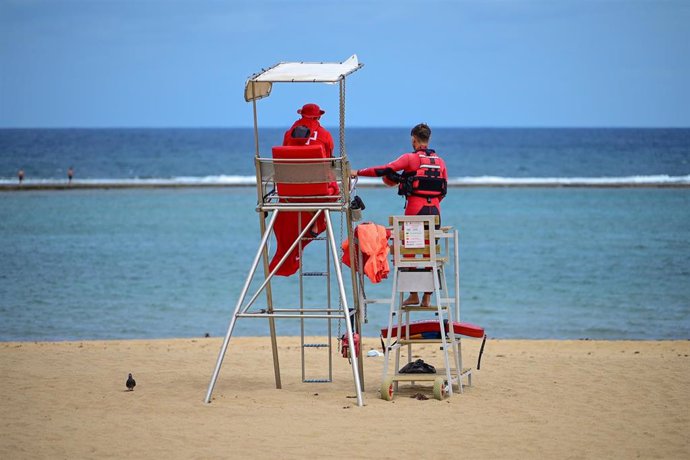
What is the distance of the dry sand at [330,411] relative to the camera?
7309 mm

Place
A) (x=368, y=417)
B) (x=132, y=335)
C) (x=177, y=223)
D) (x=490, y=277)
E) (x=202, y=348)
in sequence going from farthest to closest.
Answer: (x=177, y=223), (x=490, y=277), (x=132, y=335), (x=202, y=348), (x=368, y=417)

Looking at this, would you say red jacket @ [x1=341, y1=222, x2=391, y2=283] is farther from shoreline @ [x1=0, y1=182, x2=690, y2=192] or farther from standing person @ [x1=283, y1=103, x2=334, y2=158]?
shoreline @ [x1=0, y1=182, x2=690, y2=192]

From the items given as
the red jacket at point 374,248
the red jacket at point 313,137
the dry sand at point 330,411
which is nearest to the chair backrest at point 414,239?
the red jacket at point 374,248

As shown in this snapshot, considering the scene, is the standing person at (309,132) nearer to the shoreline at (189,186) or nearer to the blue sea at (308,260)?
the blue sea at (308,260)

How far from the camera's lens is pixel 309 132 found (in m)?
9.05

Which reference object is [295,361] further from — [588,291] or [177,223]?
[177,223]

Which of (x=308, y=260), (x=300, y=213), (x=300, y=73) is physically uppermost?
(x=300, y=73)

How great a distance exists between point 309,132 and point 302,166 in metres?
0.49

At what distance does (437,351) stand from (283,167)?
13.7 feet

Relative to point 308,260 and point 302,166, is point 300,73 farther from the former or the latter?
point 308,260

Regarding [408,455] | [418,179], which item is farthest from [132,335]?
[408,455]

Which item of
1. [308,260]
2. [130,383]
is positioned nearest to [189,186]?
[308,260]

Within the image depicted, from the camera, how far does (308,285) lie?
19891mm

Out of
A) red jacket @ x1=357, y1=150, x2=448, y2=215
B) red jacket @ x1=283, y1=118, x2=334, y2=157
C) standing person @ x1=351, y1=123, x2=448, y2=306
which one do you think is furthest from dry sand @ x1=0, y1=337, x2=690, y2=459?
red jacket @ x1=283, y1=118, x2=334, y2=157
